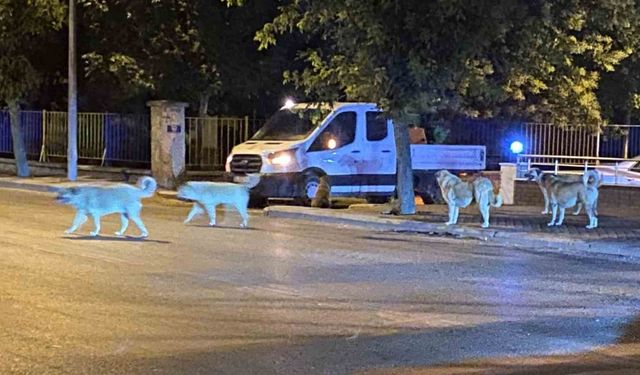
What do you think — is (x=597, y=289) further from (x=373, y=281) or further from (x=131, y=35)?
(x=131, y=35)

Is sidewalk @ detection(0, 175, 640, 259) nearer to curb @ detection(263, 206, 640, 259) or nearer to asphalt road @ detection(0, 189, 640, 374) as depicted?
curb @ detection(263, 206, 640, 259)

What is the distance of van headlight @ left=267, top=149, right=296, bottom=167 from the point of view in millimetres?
20688

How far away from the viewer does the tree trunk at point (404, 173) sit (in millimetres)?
18562

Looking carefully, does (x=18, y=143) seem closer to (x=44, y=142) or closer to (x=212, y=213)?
(x=44, y=142)

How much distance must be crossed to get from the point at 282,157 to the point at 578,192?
6.89 meters

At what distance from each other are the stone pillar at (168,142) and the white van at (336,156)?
4.29 m

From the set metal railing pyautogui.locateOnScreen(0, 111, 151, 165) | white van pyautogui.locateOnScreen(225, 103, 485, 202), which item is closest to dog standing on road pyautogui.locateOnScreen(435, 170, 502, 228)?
white van pyautogui.locateOnScreen(225, 103, 485, 202)

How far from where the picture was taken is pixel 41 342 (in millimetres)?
7789

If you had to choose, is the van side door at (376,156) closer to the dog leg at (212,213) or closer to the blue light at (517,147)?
the blue light at (517,147)

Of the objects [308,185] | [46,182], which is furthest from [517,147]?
[46,182]

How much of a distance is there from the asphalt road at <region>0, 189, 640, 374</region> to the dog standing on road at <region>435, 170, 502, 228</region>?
1422 mm

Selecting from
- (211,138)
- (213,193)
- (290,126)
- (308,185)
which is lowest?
(308,185)

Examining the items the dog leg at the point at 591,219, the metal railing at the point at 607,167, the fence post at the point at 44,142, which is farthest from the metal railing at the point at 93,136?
the dog leg at the point at 591,219

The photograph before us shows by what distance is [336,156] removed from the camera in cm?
2123
